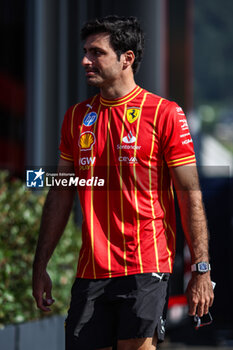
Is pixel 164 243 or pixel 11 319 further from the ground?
pixel 164 243

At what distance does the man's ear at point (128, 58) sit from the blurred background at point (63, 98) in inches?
71.2

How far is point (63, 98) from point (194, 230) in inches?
270

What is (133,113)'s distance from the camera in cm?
420

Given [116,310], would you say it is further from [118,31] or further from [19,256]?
[19,256]

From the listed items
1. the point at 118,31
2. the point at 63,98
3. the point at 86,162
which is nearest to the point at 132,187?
the point at 86,162

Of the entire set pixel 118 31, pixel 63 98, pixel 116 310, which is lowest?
pixel 116 310

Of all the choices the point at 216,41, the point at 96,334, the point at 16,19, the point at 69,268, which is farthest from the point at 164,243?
the point at 216,41

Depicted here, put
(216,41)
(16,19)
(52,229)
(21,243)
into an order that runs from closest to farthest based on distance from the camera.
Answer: (52,229), (21,243), (16,19), (216,41)

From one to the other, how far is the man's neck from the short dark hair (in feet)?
0.49

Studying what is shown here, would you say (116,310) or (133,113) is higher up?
(133,113)

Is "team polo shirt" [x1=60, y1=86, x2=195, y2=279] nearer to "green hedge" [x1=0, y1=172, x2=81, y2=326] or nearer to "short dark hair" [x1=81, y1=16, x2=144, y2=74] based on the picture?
"short dark hair" [x1=81, y1=16, x2=144, y2=74]

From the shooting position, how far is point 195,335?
10.3 meters

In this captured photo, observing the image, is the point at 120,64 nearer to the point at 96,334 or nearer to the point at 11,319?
the point at 96,334

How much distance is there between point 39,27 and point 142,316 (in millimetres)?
7362
